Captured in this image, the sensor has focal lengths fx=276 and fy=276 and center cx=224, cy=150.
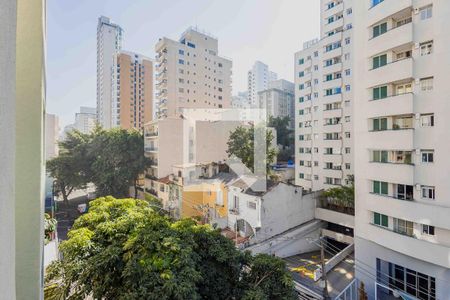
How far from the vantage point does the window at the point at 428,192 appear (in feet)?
30.4

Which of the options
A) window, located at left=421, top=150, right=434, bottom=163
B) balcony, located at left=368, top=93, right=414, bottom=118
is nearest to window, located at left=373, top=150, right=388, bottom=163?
window, located at left=421, top=150, right=434, bottom=163

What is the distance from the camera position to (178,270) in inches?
226

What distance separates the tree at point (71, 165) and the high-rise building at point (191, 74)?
1162cm

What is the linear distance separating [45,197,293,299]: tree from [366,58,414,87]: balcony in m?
8.05

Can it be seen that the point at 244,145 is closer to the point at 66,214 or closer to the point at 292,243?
the point at 292,243

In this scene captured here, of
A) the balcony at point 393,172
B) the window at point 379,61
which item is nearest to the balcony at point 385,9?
the window at point 379,61

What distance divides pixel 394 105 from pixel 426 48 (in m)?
2.08

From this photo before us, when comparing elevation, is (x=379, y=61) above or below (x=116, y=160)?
above

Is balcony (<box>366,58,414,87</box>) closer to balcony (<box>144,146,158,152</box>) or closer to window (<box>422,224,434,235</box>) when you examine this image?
window (<box>422,224,434,235</box>)

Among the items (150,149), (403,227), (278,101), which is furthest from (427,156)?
(278,101)

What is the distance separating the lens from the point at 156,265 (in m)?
5.72

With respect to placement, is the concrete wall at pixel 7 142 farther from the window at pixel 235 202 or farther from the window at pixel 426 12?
the window at pixel 235 202

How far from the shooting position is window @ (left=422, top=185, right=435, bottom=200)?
9.28 m

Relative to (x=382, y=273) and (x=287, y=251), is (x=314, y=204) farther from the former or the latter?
(x=382, y=273)
